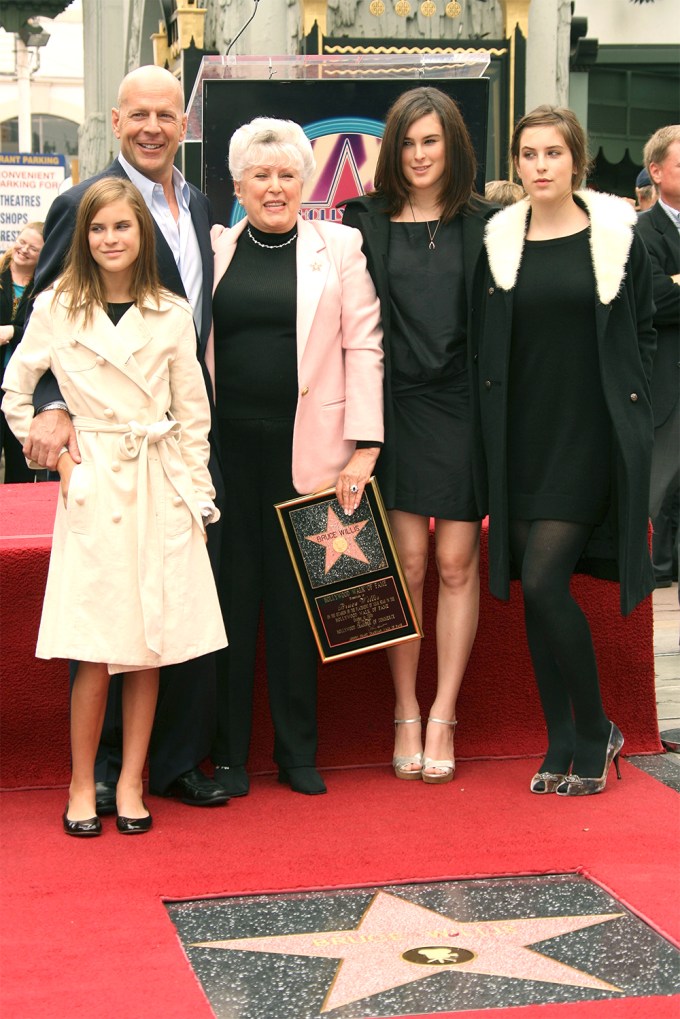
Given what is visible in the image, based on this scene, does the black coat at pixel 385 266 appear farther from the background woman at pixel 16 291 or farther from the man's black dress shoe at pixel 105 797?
the background woman at pixel 16 291

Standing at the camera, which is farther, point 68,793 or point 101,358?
point 68,793

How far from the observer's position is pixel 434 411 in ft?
14.6

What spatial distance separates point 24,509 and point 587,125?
1124 centimetres

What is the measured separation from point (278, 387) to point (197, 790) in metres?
1.19

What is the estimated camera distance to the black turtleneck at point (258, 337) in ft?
14.1

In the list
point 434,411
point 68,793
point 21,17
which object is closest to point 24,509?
point 68,793

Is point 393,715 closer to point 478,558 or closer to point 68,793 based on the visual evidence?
point 478,558

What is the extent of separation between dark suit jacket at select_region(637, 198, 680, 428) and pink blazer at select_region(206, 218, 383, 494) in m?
2.51

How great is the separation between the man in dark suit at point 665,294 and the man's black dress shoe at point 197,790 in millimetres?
2756

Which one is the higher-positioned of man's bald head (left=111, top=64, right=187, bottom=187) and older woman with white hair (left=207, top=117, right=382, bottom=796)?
man's bald head (left=111, top=64, right=187, bottom=187)

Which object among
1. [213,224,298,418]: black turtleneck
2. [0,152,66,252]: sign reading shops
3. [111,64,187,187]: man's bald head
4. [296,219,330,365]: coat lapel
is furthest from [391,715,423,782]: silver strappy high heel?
[0,152,66,252]: sign reading shops

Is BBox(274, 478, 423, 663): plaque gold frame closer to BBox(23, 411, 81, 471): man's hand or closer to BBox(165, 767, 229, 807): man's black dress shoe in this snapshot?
BBox(165, 767, 229, 807): man's black dress shoe

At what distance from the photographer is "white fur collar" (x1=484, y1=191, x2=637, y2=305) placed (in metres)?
4.19

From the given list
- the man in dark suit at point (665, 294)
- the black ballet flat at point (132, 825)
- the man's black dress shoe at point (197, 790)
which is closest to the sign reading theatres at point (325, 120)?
the man in dark suit at point (665, 294)
